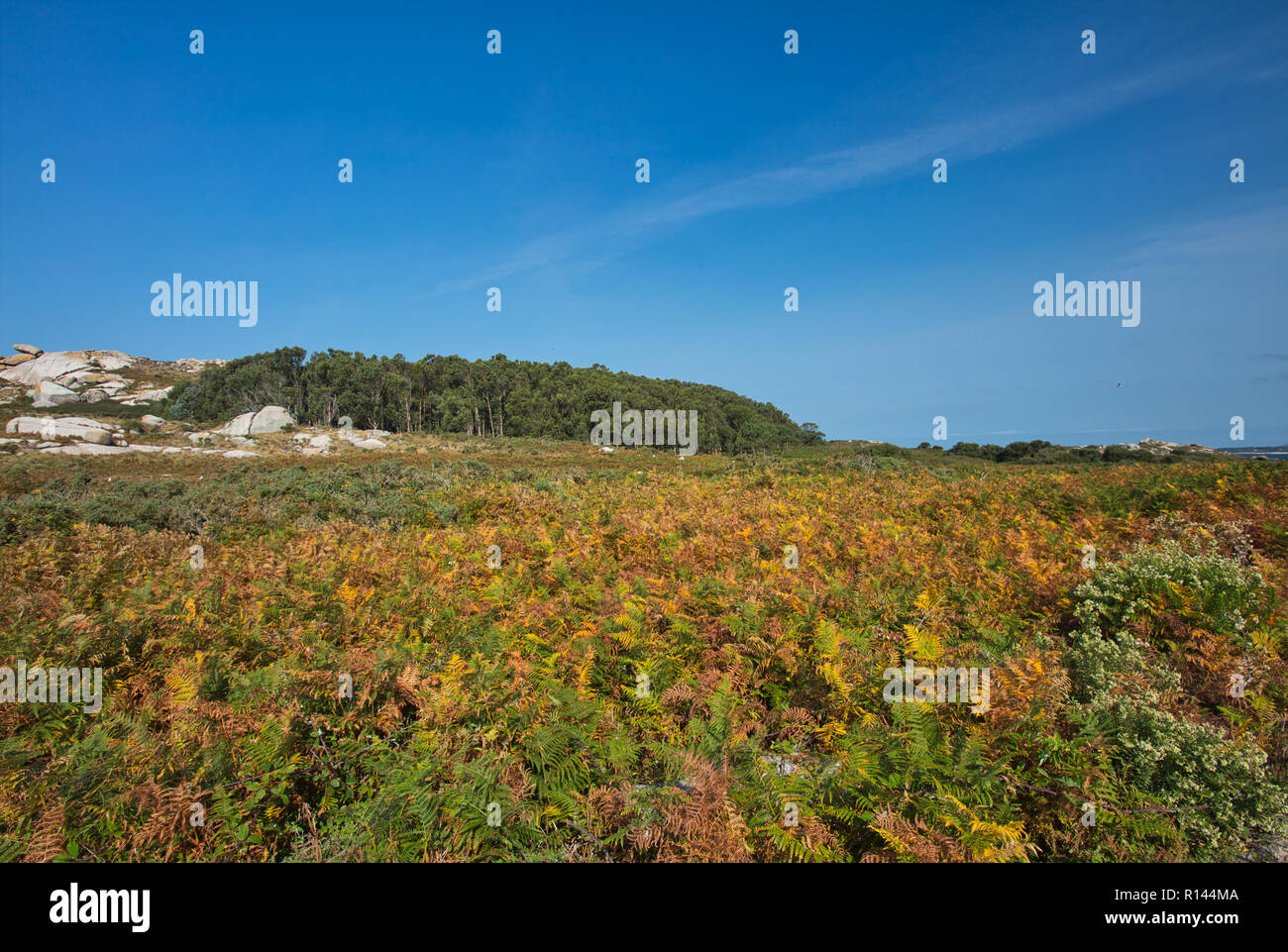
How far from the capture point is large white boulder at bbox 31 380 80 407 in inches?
3776

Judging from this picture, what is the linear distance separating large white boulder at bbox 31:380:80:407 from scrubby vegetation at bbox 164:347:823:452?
18.9m

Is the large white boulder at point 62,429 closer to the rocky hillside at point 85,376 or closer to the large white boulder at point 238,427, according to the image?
the large white boulder at point 238,427

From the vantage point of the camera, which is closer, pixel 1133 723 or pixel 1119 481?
pixel 1133 723

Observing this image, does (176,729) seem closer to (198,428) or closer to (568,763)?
(568,763)

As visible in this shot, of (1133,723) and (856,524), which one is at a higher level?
(856,524)

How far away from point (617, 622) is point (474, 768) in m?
2.11

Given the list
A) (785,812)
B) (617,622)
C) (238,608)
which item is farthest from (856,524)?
(238,608)

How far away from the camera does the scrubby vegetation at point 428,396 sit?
285ft

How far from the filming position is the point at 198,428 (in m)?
71.4

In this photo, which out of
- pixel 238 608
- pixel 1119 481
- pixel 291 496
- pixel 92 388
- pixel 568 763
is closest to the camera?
pixel 568 763
